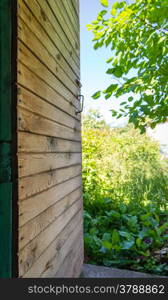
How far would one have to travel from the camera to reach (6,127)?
0.77 metres

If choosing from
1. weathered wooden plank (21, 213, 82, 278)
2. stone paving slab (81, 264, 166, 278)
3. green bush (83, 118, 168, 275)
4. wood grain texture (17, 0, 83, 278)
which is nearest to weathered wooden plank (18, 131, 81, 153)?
wood grain texture (17, 0, 83, 278)

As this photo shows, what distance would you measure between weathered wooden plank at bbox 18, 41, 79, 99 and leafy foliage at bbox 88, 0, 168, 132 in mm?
549

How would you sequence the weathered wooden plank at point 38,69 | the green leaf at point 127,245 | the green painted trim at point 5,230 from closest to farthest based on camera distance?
the green painted trim at point 5,230
the weathered wooden plank at point 38,69
the green leaf at point 127,245

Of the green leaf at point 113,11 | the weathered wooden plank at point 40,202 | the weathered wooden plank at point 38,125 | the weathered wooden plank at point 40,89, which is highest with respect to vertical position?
the green leaf at point 113,11

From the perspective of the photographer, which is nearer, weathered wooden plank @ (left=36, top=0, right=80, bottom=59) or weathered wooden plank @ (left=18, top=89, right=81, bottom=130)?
weathered wooden plank @ (left=18, top=89, right=81, bottom=130)

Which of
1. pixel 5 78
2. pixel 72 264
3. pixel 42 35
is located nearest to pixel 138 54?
pixel 42 35

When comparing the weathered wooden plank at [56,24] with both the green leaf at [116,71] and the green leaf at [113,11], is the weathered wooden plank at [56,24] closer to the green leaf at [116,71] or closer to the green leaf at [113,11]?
the green leaf at [116,71]

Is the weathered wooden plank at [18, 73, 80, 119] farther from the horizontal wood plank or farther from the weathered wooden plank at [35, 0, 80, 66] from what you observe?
the horizontal wood plank

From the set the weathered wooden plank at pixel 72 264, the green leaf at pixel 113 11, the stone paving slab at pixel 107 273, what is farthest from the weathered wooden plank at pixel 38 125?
the stone paving slab at pixel 107 273

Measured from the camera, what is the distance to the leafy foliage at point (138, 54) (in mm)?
1796

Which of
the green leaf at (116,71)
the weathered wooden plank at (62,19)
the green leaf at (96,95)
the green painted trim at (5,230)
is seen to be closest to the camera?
the green painted trim at (5,230)

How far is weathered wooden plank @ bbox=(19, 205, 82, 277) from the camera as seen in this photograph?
0.83 meters

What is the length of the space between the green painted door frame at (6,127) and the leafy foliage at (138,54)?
45.0 inches

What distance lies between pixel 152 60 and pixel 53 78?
1018 millimetres
